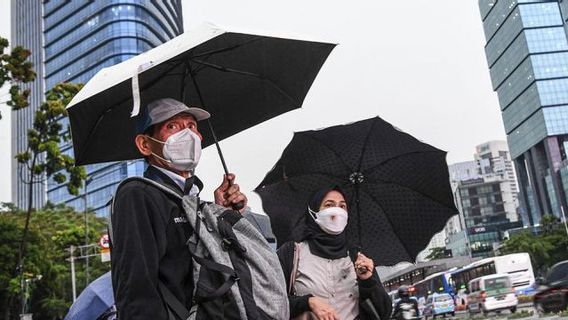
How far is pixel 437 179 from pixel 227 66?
2.19 metres

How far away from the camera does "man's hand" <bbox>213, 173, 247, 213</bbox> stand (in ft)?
8.74

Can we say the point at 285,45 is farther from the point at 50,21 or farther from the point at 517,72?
the point at 50,21

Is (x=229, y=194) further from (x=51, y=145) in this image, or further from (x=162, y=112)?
(x=51, y=145)

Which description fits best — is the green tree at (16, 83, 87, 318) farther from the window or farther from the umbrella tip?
the umbrella tip

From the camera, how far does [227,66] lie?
3572 millimetres

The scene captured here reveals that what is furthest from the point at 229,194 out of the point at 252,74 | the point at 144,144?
the point at 252,74

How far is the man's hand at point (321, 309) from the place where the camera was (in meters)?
3.14

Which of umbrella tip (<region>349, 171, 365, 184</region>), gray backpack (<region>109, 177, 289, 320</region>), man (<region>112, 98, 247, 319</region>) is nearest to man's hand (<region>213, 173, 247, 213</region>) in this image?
man (<region>112, 98, 247, 319</region>)

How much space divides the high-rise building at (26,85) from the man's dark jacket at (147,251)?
124 metres

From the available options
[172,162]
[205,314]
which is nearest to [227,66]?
[172,162]

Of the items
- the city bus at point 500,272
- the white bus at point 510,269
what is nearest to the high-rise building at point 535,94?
the city bus at point 500,272

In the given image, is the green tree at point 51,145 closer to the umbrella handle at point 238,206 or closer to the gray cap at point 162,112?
the gray cap at point 162,112

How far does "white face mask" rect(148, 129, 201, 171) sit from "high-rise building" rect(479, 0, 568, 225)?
105367 millimetres

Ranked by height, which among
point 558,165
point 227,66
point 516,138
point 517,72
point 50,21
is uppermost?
point 50,21
